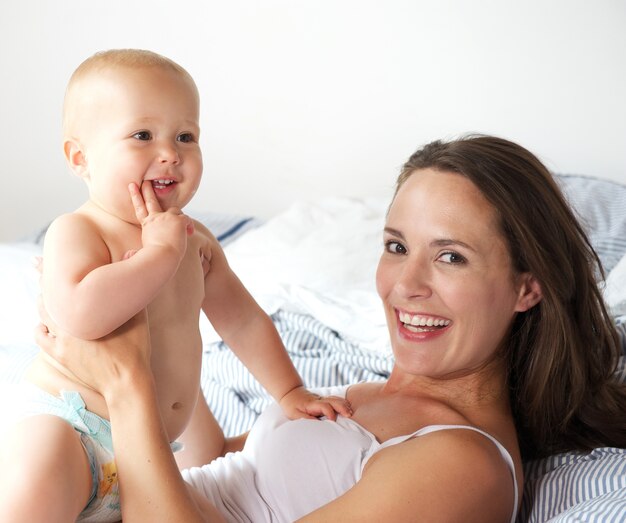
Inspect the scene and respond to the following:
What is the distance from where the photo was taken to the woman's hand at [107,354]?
4.16ft

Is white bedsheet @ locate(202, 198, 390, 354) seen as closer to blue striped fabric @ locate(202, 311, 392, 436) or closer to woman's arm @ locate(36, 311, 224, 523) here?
blue striped fabric @ locate(202, 311, 392, 436)

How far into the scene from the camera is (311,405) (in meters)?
1.57

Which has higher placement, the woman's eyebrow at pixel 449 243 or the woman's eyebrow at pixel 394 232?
the woman's eyebrow at pixel 449 243

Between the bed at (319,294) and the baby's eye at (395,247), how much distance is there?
0.38 m

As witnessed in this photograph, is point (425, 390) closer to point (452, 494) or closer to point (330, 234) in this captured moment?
point (452, 494)

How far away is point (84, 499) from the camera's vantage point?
123 cm

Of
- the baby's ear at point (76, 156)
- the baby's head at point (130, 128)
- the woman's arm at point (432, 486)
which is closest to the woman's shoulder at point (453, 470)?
the woman's arm at point (432, 486)

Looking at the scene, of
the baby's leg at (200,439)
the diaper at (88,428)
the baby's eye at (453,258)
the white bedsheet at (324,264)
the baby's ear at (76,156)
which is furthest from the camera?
the white bedsheet at (324,264)

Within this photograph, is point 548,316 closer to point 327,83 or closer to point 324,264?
point 324,264

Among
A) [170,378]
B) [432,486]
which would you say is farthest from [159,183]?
[432,486]

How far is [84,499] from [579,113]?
2.36 m

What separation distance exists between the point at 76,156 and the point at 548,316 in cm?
82

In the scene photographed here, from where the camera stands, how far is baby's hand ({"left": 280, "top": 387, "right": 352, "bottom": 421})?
1.56 meters

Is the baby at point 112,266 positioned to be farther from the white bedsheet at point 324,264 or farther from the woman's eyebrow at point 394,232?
the white bedsheet at point 324,264
